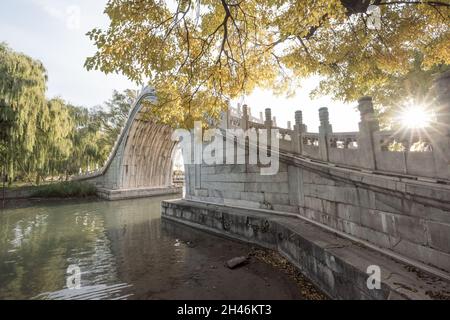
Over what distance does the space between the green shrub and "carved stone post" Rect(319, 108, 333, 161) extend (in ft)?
84.7

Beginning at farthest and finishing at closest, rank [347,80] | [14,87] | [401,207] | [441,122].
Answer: [14,87] → [347,80] → [401,207] → [441,122]

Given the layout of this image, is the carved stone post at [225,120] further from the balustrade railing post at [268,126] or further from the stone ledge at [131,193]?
the stone ledge at [131,193]

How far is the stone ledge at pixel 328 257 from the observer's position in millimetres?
3428

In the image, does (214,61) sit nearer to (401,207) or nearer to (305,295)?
(401,207)

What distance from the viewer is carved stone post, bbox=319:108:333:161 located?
6.59 metres

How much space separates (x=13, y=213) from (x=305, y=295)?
20.4 metres

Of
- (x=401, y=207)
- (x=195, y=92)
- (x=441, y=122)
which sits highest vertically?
(x=195, y=92)

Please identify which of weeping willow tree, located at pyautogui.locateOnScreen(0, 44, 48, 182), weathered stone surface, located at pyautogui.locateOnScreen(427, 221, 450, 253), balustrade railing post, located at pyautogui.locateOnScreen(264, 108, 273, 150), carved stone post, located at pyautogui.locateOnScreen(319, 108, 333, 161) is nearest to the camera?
weathered stone surface, located at pyautogui.locateOnScreen(427, 221, 450, 253)

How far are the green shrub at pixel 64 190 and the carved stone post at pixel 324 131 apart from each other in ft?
84.7

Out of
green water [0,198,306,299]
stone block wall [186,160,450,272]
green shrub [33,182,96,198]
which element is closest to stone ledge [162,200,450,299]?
stone block wall [186,160,450,272]

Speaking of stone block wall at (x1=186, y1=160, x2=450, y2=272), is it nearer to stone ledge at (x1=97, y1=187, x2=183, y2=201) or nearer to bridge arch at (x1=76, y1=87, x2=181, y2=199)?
bridge arch at (x1=76, y1=87, x2=181, y2=199)

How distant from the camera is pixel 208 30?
7070 millimetres

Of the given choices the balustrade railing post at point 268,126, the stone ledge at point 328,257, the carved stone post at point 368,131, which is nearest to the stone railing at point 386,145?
the carved stone post at point 368,131
